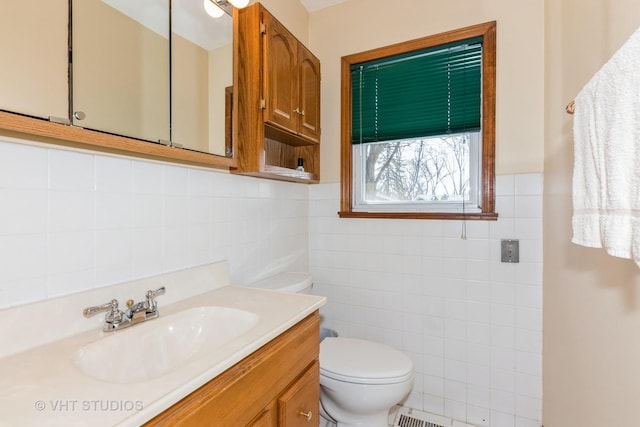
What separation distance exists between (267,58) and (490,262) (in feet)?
4.98

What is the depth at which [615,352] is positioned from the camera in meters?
0.82

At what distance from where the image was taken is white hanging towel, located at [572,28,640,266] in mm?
554

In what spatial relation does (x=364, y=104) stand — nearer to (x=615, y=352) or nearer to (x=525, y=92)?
(x=525, y=92)

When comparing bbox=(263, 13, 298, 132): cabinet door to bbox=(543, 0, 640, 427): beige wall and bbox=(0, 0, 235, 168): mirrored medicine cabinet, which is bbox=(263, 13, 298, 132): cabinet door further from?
bbox=(543, 0, 640, 427): beige wall

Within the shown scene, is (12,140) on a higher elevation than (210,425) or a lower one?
higher

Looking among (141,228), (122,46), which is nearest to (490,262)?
(141,228)

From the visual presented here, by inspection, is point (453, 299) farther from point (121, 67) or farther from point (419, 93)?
point (121, 67)

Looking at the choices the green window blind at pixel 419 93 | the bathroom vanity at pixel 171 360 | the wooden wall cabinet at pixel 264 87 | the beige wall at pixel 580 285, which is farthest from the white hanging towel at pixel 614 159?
the wooden wall cabinet at pixel 264 87

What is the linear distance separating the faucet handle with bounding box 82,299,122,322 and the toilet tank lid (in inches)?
27.2

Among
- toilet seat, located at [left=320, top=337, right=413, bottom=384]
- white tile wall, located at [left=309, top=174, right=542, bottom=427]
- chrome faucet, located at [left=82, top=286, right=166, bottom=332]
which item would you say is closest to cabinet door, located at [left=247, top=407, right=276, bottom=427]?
chrome faucet, located at [left=82, top=286, right=166, bottom=332]

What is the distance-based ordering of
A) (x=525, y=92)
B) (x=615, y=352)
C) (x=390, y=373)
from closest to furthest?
(x=615, y=352), (x=390, y=373), (x=525, y=92)

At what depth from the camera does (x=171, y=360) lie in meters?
0.94

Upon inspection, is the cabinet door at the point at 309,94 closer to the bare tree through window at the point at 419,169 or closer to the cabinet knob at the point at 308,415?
the bare tree through window at the point at 419,169

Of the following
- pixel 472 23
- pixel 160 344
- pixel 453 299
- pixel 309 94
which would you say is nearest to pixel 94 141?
pixel 160 344
